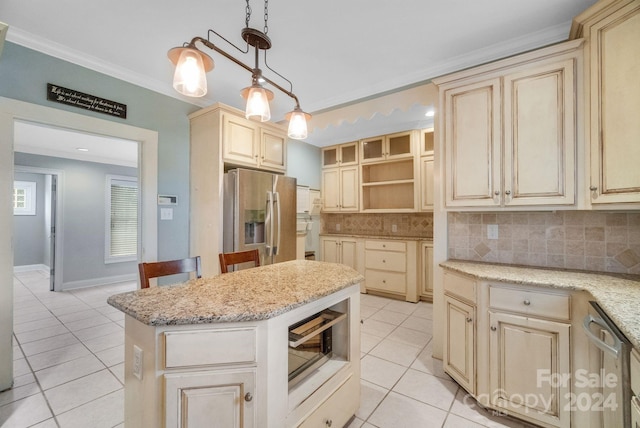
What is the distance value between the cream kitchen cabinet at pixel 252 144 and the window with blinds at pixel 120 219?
3.56 metres

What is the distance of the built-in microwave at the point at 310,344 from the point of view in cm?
126

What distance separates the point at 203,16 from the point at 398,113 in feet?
8.27

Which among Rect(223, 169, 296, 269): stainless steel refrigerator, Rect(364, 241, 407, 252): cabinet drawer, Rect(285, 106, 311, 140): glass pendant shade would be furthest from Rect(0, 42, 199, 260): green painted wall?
Rect(364, 241, 407, 252): cabinet drawer

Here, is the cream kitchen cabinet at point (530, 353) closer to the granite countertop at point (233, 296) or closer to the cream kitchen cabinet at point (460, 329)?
the cream kitchen cabinet at point (460, 329)

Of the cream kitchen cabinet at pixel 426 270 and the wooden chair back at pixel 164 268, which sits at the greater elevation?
the wooden chair back at pixel 164 268

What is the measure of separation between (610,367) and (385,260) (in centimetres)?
281

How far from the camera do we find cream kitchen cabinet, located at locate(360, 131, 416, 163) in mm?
4031

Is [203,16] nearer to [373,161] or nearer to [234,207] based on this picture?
[234,207]

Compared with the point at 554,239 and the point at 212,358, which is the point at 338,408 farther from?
the point at 554,239

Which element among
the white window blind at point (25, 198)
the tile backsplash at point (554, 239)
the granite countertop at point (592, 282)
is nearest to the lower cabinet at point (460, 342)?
the granite countertop at point (592, 282)

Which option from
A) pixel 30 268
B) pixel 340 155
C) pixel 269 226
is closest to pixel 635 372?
pixel 269 226

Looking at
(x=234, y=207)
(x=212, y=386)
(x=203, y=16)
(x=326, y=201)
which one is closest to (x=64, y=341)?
(x=234, y=207)

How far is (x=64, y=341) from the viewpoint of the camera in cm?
270

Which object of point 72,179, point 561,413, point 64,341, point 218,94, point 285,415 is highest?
point 218,94
